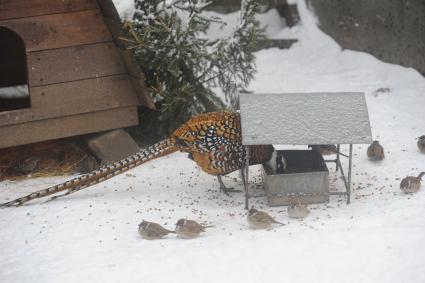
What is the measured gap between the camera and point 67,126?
7.50 meters

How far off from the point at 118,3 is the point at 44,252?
3.21 metres

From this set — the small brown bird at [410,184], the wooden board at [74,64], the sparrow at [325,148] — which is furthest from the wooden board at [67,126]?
the small brown bird at [410,184]

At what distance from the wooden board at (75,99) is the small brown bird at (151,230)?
232 centimetres

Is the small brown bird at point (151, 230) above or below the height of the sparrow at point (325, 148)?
below

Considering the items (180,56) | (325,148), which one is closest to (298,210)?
(325,148)

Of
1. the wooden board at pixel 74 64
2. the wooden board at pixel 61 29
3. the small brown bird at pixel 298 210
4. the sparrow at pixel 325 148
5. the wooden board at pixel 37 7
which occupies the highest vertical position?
the wooden board at pixel 37 7

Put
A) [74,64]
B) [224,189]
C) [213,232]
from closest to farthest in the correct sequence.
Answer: [213,232] → [224,189] → [74,64]

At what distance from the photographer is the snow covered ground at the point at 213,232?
4.95 m

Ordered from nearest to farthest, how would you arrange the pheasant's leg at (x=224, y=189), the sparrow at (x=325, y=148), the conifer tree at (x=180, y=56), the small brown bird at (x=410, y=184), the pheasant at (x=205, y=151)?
1. the small brown bird at (x=410, y=184)
2. the pheasant at (x=205, y=151)
3. the pheasant's leg at (x=224, y=189)
4. the sparrow at (x=325, y=148)
5. the conifer tree at (x=180, y=56)

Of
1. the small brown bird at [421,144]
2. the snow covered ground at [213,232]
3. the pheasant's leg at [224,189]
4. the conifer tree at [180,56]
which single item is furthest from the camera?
the conifer tree at [180,56]

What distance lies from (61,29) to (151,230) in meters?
2.85

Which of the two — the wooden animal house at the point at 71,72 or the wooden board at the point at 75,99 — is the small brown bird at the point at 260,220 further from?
the wooden board at the point at 75,99

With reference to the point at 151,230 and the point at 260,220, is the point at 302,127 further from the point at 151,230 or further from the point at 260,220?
the point at 151,230

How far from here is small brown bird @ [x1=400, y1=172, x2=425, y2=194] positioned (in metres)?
6.11
